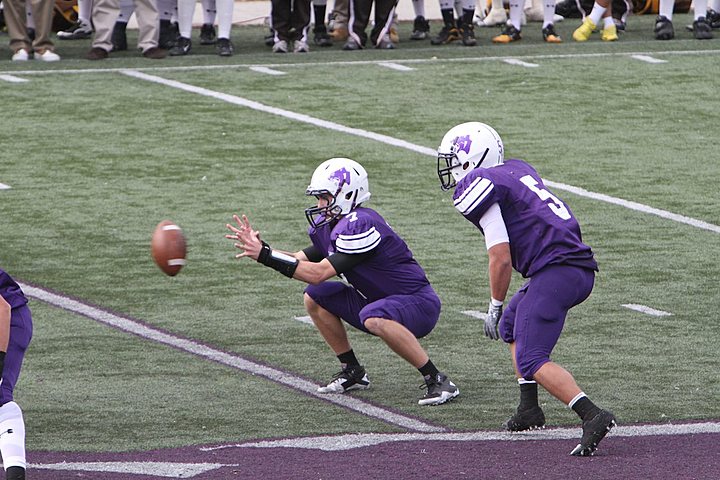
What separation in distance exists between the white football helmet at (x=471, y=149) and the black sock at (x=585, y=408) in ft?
3.94

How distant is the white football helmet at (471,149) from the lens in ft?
23.0

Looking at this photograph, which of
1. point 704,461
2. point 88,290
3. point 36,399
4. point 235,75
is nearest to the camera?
point 704,461

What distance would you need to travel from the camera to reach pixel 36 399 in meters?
7.45

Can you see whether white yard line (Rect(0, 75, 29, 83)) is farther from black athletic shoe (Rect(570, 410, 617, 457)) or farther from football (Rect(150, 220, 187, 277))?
black athletic shoe (Rect(570, 410, 617, 457))

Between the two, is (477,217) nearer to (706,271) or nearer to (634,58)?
(706,271)

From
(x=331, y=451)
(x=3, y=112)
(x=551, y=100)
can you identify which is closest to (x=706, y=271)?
(x=331, y=451)

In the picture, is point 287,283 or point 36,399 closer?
point 36,399

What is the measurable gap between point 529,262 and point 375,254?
0.93 meters

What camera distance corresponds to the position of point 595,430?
627cm

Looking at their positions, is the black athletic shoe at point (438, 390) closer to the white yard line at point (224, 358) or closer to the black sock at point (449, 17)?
the white yard line at point (224, 358)

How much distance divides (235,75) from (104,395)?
8501 mm

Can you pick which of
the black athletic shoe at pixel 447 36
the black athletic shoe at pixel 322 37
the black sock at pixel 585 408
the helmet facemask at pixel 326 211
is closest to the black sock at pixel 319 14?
the black athletic shoe at pixel 322 37

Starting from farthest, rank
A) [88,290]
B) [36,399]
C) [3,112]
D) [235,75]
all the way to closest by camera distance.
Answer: [235,75], [3,112], [88,290], [36,399]

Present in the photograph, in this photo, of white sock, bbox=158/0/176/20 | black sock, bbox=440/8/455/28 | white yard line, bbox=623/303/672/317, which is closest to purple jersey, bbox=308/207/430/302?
white yard line, bbox=623/303/672/317
